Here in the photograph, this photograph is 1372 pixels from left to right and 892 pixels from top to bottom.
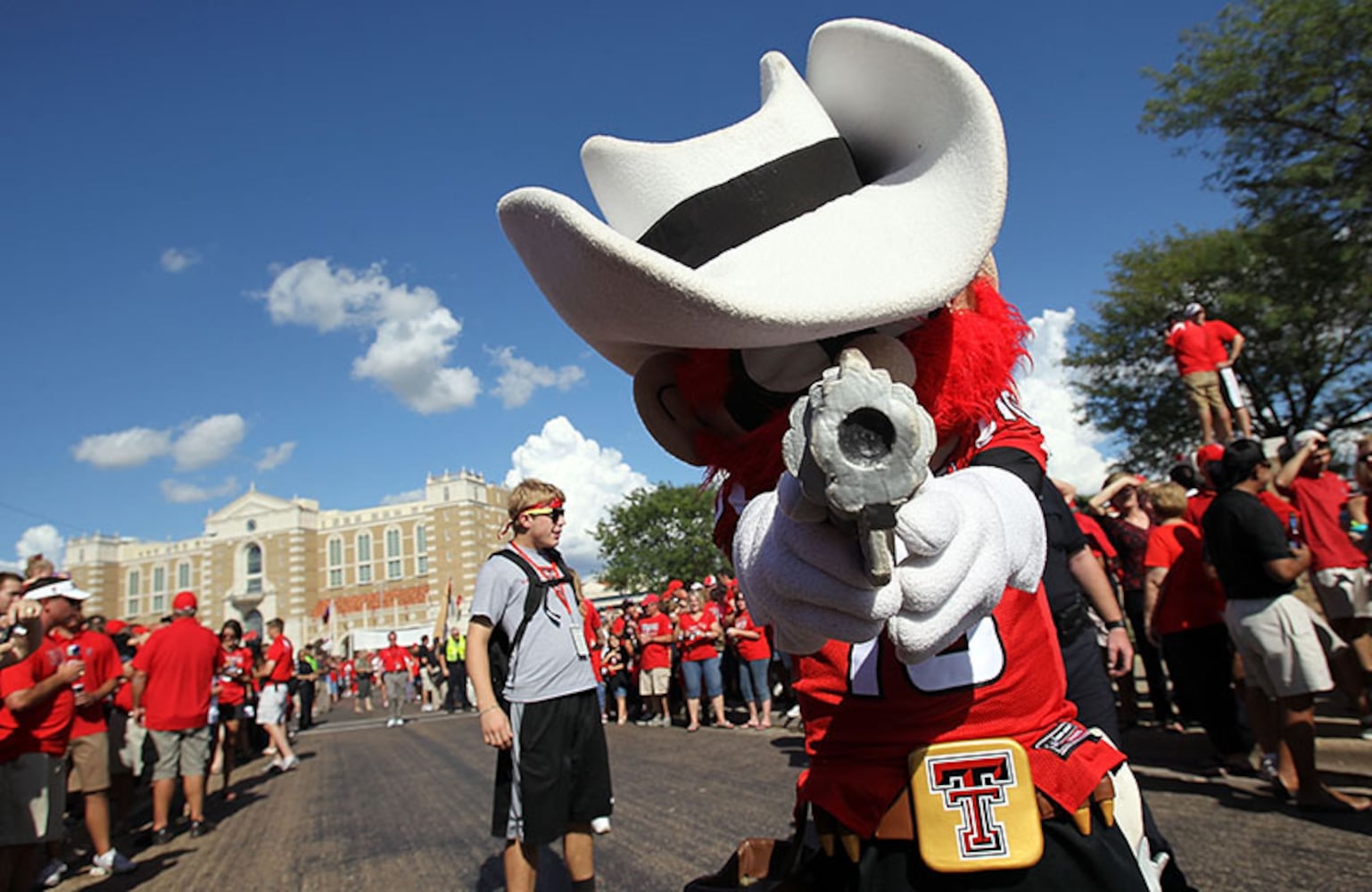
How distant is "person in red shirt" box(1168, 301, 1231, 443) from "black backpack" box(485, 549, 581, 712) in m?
7.41

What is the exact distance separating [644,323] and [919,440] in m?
0.53

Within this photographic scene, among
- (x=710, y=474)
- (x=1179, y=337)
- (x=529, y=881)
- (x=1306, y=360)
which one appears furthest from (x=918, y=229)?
(x=1306, y=360)

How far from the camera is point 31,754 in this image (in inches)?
175

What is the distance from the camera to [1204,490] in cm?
582

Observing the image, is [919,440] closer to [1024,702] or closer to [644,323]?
[644,323]

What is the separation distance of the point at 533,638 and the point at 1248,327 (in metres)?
21.1

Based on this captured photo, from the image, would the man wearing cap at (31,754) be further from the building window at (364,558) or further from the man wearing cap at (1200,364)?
the building window at (364,558)

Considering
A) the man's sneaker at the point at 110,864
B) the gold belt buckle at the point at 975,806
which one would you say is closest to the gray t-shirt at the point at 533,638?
the gold belt buckle at the point at 975,806

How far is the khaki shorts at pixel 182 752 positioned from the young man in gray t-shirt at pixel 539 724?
4.47 m

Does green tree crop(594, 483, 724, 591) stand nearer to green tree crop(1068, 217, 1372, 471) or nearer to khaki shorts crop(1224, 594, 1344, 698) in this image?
green tree crop(1068, 217, 1372, 471)

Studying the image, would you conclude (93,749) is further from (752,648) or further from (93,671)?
(752,648)

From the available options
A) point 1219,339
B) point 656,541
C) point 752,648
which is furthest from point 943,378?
point 656,541

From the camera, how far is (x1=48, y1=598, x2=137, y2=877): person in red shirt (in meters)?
5.57

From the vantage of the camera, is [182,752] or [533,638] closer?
[533,638]
